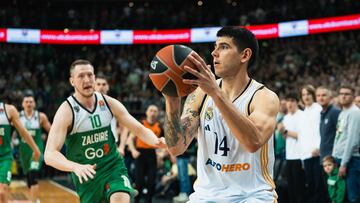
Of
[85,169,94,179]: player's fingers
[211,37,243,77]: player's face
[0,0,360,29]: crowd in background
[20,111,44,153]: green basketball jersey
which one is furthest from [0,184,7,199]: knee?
[0,0,360,29]: crowd in background

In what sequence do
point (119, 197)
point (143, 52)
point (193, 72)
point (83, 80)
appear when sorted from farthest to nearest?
point (143, 52) < point (83, 80) < point (119, 197) < point (193, 72)

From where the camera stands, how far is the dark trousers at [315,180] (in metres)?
8.43

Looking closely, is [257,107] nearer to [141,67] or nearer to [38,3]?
[141,67]

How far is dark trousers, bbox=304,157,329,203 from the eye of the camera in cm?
843

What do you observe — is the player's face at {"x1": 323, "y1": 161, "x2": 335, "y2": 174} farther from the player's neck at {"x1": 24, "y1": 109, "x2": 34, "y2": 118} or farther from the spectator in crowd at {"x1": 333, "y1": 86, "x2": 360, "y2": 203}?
the player's neck at {"x1": 24, "y1": 109, "x2": 34, "y2": 118}

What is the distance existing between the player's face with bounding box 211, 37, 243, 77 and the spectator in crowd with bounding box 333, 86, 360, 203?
4268 millimetres

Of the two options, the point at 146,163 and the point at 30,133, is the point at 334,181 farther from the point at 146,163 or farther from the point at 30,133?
the point at 30,133

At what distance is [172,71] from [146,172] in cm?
707

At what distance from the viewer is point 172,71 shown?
10.8ft

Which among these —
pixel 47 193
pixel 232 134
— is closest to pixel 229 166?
pixel 232 134

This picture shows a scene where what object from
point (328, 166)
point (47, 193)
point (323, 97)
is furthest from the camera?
point (47, 193)

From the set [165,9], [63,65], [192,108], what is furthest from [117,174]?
[165,9]

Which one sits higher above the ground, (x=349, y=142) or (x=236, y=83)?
(x=236, y=83)

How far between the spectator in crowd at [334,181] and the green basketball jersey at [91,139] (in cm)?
350
